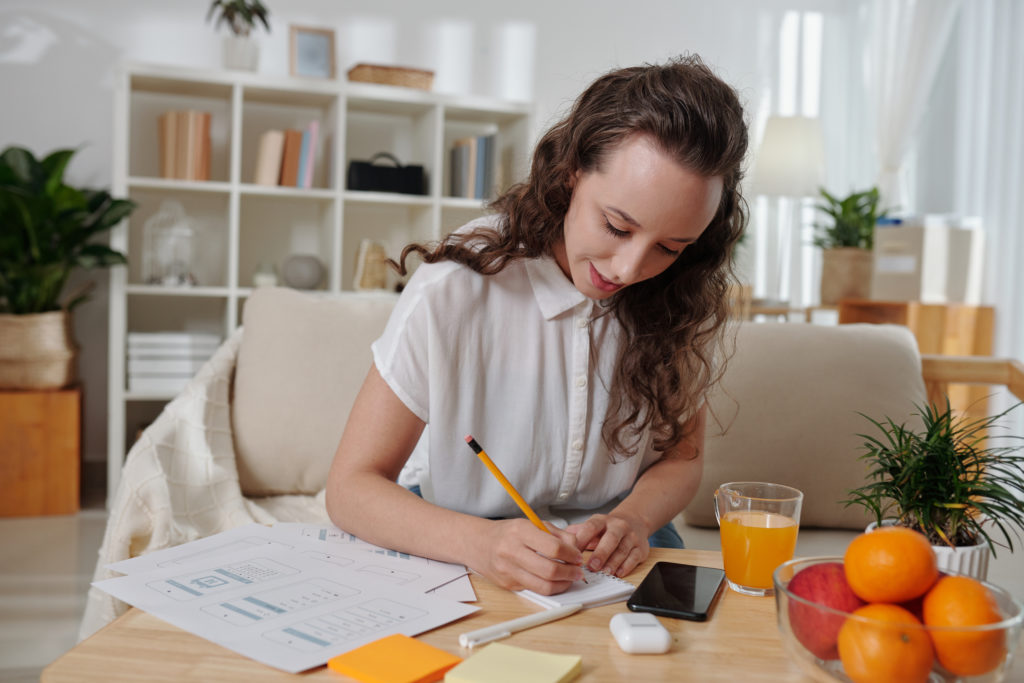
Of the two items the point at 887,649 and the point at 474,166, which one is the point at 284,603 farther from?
the point at 474,166

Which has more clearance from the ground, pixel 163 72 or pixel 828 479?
pixel 163 72

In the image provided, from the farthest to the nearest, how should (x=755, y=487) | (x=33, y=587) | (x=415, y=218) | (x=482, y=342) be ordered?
(x=415, y=218), (x=33, y=587), (x=482, y=342), (x=755, y=487)

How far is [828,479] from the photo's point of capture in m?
1.88

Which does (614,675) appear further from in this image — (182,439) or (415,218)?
(415,218)

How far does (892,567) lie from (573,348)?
671 millimetres

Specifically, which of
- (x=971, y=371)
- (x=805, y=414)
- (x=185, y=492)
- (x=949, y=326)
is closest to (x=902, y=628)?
(x=805, y=414)

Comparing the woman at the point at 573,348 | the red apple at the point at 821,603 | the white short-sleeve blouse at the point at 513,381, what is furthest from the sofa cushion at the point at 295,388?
the red apple at the point at 821,603

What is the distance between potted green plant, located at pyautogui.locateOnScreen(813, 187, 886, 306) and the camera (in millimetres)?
3592

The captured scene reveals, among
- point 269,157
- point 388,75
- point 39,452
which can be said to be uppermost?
point 388,75

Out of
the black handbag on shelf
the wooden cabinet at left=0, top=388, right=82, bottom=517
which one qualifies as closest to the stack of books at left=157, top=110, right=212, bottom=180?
the black handbag on shelf

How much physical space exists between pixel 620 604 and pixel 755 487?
22 cm

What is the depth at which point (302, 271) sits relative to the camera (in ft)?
11.9

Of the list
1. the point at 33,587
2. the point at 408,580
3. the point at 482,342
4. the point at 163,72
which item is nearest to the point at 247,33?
the point at 163,72

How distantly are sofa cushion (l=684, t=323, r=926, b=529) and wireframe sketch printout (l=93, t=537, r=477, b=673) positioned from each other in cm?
110
